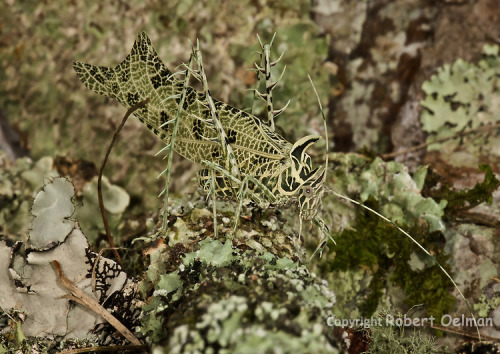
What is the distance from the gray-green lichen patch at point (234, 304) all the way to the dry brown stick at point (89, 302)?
0.12 m

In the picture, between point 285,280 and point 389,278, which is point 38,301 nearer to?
point 285,280

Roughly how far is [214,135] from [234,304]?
765mm

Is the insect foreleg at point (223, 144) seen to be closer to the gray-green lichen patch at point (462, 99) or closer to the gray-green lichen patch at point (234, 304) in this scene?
the gray-green lichen patch at point (234, 304)

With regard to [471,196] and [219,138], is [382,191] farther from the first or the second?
[219,138]

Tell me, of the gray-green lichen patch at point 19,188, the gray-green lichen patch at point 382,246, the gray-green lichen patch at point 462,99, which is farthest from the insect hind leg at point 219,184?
the gray-green lichen patch at point 462,99

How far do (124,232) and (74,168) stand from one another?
0.63 m

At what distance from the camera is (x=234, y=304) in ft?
3.86

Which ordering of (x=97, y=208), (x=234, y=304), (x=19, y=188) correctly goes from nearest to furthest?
(x=234, y=304) < (x=97, y=208) < (x=19, y=188)

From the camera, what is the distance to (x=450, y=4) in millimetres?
2895

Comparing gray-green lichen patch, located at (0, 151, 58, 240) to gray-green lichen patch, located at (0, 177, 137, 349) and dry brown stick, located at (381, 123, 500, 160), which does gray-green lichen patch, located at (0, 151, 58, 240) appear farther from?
dry brown stick, located at (381, 123, 500, 160)

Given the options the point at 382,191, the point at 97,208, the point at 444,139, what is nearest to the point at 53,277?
the point at 97,208

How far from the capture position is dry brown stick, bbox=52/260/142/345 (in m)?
1.49

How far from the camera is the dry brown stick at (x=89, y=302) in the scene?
1.49 metres

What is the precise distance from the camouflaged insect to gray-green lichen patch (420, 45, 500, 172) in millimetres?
1505
